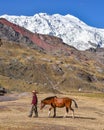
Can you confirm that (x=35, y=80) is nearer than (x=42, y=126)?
No

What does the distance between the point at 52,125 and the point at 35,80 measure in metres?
152

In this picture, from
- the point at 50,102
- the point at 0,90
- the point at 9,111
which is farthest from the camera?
the point at 0,90

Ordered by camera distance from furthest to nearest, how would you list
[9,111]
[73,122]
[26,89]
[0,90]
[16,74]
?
[16,74], [26,89], [0,90], [9,111], [73,122]

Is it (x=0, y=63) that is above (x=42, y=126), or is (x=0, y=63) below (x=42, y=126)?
above

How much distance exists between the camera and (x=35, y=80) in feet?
621

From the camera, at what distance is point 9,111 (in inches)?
2041

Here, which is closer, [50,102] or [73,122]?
[73,122]

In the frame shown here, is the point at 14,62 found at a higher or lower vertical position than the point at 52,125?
higher

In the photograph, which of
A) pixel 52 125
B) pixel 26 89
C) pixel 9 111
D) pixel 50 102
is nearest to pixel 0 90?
pixel 26 89

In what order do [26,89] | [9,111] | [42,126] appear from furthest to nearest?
1. [26,89]
2. [9,111]
3. [42,126]

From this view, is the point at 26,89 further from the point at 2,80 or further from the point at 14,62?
the point at 14,62

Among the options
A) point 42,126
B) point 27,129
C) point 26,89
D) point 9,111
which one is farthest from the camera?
point 26,89

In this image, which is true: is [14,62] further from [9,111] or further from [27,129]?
[27,129]

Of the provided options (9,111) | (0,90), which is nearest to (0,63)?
(0,90)
